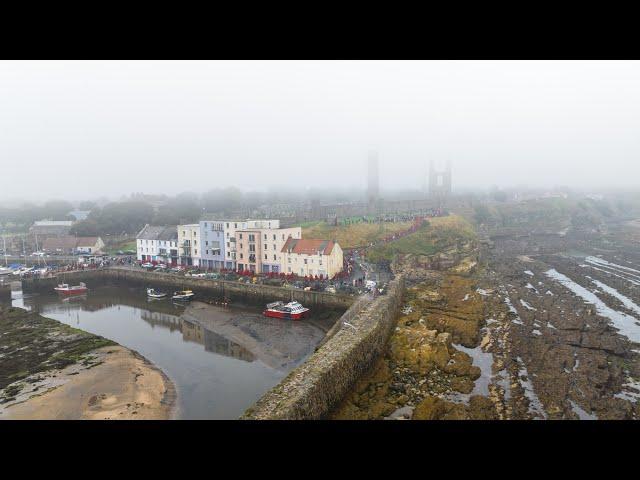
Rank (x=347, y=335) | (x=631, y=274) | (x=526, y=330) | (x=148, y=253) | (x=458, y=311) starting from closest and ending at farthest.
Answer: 1. (x=347, y=335)
2. (x=526, y=330)
3. (x=458, y=311)
4. (x=631, y=274)
5. (x=148, y=253)

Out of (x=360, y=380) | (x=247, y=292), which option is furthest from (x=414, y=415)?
(x=247, y=292)

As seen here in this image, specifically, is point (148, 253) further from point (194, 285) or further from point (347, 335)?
point (347, 335)

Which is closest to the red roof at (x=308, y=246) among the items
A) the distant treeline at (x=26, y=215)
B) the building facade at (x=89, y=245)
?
the building facade at (x=89, y=245)

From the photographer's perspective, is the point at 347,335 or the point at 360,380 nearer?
the point at 360,380

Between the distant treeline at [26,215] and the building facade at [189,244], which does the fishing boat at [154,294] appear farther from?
the distant treeline at [26,215]
